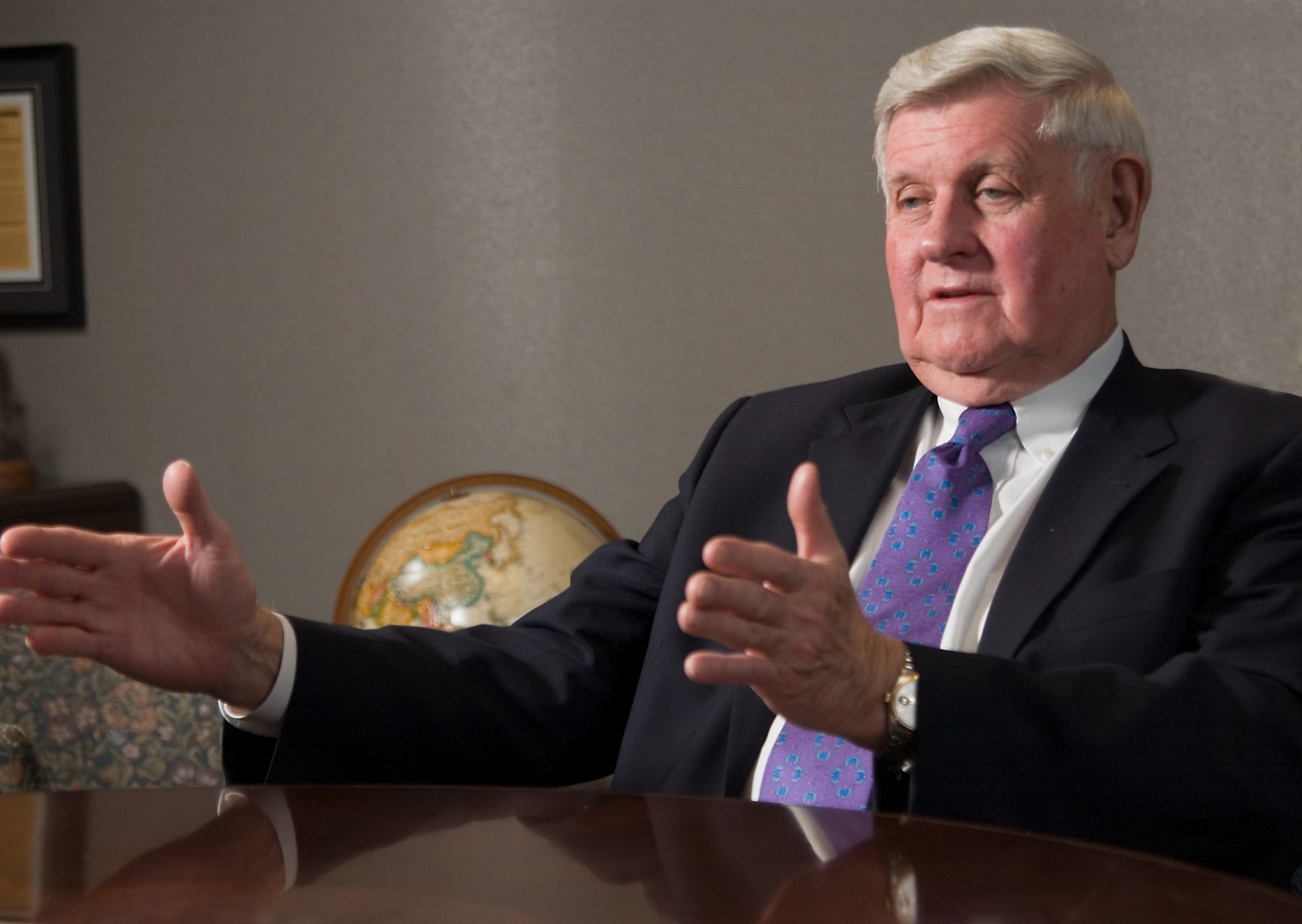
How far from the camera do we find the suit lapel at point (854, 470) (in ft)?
5.26

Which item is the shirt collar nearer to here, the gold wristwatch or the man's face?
the man's face

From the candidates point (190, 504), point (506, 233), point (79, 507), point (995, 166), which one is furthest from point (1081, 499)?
point (79, 507)

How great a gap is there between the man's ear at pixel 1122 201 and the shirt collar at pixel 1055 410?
167 millimetres

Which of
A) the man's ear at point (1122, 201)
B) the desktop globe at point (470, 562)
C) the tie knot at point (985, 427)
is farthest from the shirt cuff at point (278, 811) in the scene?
the desktop globe at point (470, 562)

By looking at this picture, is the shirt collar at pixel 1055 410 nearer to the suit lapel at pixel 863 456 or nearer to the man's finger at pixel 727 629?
the suit lapel at pixel 863 456

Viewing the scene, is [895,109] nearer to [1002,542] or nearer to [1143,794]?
[1002,542]

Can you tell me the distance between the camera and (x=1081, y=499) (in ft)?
Result: 5.29

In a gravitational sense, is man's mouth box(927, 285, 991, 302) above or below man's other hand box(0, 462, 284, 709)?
above

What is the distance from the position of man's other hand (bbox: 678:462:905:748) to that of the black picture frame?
3.26 metres

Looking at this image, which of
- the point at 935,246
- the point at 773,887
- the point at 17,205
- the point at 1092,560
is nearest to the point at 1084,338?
the point at 935,246

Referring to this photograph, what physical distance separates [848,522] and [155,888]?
1032mm

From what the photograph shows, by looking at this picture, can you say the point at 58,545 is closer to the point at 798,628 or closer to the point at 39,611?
the point at 39,611

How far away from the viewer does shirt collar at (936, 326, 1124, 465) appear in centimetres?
174

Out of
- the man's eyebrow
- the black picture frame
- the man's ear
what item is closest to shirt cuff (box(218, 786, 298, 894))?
the man's eyebrow
